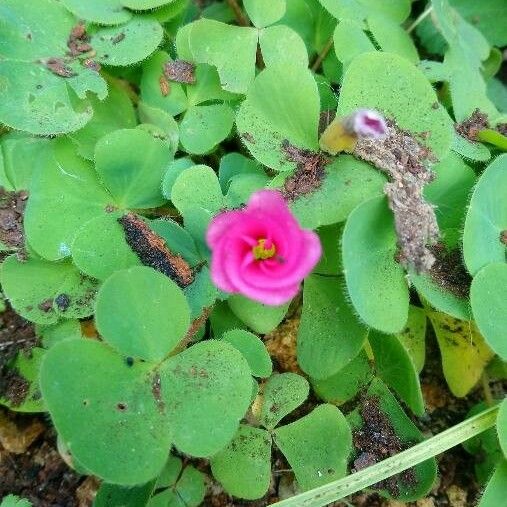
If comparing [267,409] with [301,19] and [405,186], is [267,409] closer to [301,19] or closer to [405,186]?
[405,186]

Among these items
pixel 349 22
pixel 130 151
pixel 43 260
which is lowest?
pixel 43 260

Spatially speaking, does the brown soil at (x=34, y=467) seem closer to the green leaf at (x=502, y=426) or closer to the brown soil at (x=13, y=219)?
the brown soil at (x=13, y=219)

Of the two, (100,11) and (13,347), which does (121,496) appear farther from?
(100,11)

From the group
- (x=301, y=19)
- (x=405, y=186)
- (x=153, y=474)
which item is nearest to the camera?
(x=153, y=474)

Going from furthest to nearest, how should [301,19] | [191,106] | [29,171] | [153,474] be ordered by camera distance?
1. [301,19]
2. [191,106]
3. [29,171]
4. [153,474]

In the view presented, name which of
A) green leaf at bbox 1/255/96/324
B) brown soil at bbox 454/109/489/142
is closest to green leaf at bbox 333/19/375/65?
brown soil at bbox 454/109/489/142

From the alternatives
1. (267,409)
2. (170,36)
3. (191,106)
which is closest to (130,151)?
(191,106)
